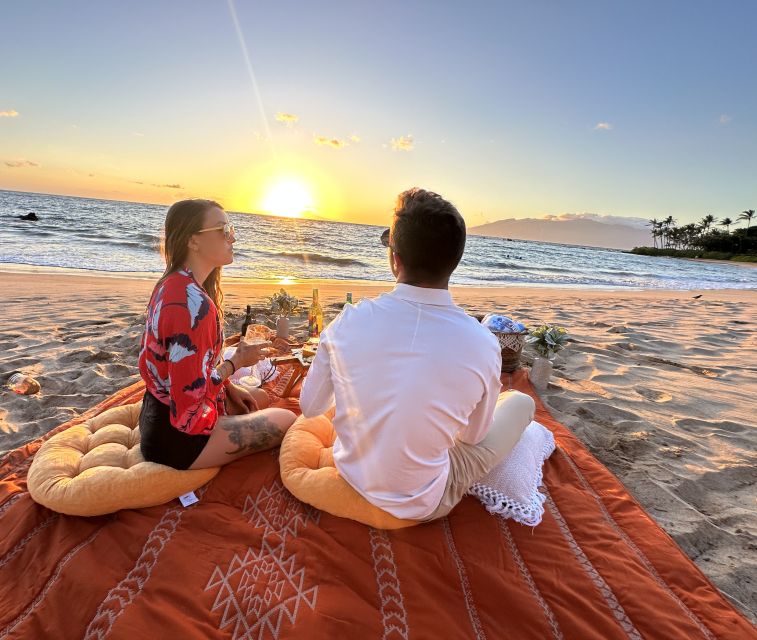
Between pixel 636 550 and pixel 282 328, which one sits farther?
pixel 282 328

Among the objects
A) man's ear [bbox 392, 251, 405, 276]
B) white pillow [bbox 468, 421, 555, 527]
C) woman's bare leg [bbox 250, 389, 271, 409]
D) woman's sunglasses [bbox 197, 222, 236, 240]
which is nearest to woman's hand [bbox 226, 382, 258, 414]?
woman's bare leg [bbox 250, 389, 271, 409]

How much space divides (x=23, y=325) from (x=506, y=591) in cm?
688

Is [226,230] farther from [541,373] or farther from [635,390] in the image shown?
[635,390]

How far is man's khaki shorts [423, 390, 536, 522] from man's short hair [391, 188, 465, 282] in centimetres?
107

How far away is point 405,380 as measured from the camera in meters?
1.65

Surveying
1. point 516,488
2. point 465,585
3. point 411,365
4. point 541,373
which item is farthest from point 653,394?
point 411,365

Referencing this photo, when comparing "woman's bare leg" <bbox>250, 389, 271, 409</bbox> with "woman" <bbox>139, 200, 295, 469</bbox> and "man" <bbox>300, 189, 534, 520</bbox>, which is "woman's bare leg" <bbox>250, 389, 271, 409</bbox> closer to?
"woman" <bbox>139, 200, 295, 469</bbox>

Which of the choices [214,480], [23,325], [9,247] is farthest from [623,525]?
[9,247]

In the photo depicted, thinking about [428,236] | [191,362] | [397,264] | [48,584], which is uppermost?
[428,236]

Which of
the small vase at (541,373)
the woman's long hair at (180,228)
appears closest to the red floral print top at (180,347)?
the woman's long hair at (180,228)

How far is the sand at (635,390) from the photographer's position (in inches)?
105

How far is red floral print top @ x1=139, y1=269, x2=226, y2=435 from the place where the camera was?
82.4 inches

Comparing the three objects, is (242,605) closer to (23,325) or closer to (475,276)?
(23,325)

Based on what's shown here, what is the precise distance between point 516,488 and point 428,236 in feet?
5.52
